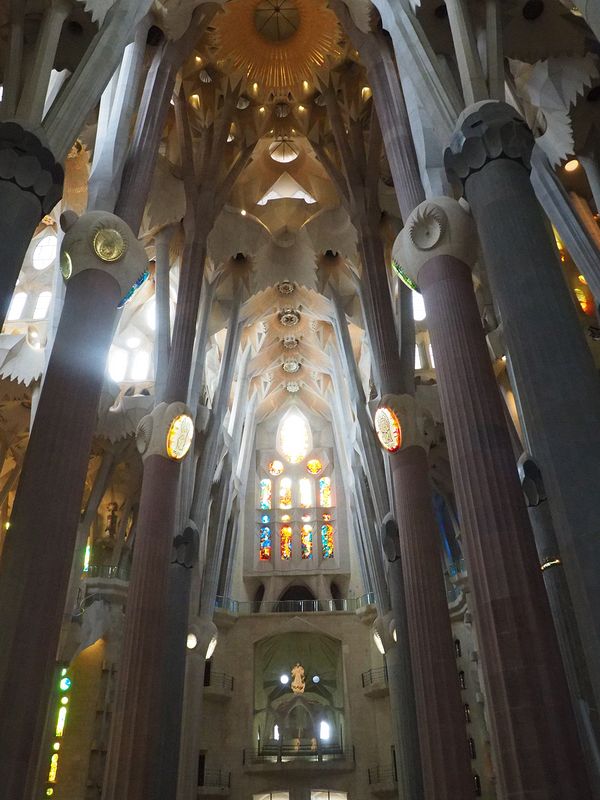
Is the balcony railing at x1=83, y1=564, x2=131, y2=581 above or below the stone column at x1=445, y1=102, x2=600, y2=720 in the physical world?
above

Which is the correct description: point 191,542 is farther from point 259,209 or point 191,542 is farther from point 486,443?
point 259,209

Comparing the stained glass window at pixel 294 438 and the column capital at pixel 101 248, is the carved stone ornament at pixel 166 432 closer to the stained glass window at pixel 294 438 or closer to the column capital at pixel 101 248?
the column capital at pixel 101 248

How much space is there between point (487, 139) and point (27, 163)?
16.7ft

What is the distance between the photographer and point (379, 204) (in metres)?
18.9

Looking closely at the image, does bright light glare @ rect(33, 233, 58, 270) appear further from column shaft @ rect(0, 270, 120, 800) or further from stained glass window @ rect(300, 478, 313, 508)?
stained glass window @ rect(300, 478, 313, 508)

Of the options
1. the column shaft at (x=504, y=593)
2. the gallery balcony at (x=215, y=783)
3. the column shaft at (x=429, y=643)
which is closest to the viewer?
the column shaft at (x=504, y=593)

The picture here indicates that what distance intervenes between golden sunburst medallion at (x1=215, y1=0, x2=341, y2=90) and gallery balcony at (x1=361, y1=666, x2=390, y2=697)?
20188 mm

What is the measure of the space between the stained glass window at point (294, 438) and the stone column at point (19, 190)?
25.3 m

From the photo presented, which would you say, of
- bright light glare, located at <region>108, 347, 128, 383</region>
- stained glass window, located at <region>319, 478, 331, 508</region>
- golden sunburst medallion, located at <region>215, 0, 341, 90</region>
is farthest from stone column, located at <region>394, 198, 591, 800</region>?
stained glass window, located at <region>319, 478, 331, 508</region>

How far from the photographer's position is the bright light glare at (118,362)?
23.1m

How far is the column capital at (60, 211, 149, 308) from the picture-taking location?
9586mm

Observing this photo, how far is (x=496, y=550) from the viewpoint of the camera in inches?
266

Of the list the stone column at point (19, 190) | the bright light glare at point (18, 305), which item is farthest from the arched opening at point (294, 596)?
the stone column at point (19, 190)

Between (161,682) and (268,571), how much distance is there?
17.7 metres
